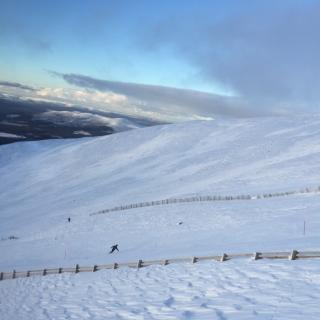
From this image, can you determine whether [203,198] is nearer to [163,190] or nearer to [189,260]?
[163,190]

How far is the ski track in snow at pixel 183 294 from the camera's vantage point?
1345 centimetres

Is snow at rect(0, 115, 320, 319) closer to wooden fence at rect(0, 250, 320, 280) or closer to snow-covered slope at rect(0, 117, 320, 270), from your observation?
snow-covered slope at rect(0, 117, 320, 270)

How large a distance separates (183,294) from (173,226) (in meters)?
19.7

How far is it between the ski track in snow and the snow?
2.4 inches

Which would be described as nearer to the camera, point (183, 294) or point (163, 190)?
point (183, 294)

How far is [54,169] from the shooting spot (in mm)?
100312

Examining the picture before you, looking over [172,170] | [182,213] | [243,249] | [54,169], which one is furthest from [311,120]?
[243,249]

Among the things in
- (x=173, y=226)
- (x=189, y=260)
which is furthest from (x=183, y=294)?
(x=173, y=226)

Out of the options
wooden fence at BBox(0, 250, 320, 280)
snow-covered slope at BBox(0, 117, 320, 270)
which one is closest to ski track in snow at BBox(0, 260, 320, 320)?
wooden fence at BBox(0, 250, 320, 280)

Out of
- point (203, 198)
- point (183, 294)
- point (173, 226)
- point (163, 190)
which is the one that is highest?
point (163, 190)

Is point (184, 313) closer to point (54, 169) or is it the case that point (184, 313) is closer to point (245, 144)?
point (245, 144)

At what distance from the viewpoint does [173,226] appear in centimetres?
3584

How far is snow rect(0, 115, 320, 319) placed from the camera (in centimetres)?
1551

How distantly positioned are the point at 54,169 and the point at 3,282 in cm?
7508
